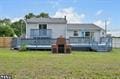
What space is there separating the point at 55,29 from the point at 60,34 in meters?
1.09

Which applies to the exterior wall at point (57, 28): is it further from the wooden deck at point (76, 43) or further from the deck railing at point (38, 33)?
the wooden deck at point (76, 43)

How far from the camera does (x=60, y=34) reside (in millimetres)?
52094

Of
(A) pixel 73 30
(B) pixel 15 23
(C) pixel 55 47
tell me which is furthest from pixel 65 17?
(B) pixel 15 23

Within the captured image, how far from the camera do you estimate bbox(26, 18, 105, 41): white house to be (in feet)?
156

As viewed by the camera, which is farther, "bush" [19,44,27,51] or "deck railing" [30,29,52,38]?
"deck railing" [30,29,52,38]

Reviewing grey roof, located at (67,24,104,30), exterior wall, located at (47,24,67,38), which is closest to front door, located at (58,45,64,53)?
exterior wall, located at (47,24,67,38)

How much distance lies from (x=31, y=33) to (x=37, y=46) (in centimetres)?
716

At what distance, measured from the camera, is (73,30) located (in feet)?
187

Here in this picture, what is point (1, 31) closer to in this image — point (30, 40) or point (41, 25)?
point (41, 25)

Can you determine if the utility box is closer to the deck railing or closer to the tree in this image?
the deck railing

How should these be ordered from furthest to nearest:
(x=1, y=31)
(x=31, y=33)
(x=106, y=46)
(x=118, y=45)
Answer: (x=1, y=31)
(x=118, y=45)
(x=31, y=33)
(x=106, y=46)

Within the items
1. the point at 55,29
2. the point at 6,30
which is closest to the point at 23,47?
the point at 55,29

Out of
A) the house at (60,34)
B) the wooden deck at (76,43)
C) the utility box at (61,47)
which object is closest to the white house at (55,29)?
the house at (60,34)

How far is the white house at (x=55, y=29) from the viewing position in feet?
156
